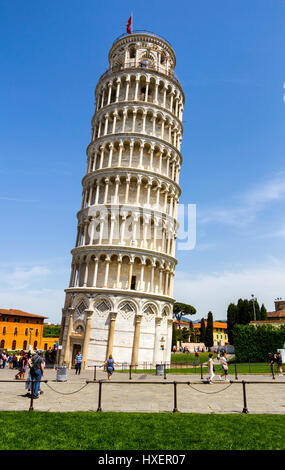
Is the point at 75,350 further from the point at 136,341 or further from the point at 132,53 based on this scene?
the point at 132,53

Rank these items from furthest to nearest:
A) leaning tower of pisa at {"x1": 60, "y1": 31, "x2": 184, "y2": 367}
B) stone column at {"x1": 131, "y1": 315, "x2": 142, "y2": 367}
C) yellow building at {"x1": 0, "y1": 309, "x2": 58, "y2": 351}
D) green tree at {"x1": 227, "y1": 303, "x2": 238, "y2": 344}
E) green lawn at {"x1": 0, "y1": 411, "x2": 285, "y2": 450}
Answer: yellow building at {"x1": 0, "y1": 309, "x2": 58, "y2": 351} → green tree at {"x1": 227, "y1": 303, "x2": 238, "y2": 344} → leaning tower of pisa at {"x1": 60, "y1": 31, "x2": 184, "y2": 367} → stone column at {"x1": 131, "y1": 315, "x2": 142, "y2": 367} → green lawn at {"x1": 0, "y1": 411, "x2": 285, "y2": 450}

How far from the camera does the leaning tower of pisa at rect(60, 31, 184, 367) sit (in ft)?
116

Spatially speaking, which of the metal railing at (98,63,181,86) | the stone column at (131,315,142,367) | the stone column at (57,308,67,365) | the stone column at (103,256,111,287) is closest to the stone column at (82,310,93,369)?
the stone column at (103,256,111,287)

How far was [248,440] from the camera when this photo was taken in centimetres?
845

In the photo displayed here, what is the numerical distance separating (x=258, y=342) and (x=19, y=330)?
66.8 meters

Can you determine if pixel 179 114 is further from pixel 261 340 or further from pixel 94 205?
pixel 261 340

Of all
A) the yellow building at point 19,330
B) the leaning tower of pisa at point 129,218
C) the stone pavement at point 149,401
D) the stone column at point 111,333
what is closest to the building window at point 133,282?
the leaning tower of pisa at point 129,218

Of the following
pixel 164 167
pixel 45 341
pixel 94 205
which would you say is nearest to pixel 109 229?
pixel 94 205

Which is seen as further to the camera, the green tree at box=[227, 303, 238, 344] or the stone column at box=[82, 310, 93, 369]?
the green tree at box=[227, 303, 238, 344]

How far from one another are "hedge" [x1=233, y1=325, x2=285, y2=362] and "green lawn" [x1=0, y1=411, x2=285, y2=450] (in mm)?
31898

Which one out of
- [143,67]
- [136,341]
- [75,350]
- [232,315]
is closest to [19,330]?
[232,315]

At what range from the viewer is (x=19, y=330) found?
8662 centimetres

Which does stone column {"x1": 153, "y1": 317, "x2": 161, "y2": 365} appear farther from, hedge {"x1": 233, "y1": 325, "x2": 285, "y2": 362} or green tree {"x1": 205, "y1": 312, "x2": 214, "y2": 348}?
green tree {"x1": 205, "y1": 312, "x2": 214, "y2": 348}

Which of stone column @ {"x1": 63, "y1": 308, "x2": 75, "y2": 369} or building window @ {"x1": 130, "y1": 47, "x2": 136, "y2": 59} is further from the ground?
building window @ {"x1": 130, "y1": 47, "x2": 136, "y2": 59}
